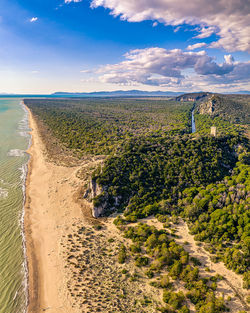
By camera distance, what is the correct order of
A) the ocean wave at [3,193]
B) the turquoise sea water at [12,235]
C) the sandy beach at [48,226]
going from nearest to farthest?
the sandy beach at [48,226]
the turquoise sea water at [12,235]
the ocean wave at [3,193]

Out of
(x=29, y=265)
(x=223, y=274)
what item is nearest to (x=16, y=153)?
(x=29, y=265)

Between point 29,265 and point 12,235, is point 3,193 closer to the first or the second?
point 12,235

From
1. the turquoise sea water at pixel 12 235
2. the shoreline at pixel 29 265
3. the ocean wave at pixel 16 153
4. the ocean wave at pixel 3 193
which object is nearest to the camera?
the shoreline at pixel 29 265

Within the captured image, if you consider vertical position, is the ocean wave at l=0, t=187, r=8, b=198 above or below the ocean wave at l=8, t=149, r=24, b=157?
below

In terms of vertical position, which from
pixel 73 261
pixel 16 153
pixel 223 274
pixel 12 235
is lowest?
pixel 223 274

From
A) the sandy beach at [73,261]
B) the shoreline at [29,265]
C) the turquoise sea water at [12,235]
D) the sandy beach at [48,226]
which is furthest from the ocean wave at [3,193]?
the shoreline at [29,265]

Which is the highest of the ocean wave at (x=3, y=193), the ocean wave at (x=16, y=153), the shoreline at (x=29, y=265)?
the ocean wave at (x=16, y=153)

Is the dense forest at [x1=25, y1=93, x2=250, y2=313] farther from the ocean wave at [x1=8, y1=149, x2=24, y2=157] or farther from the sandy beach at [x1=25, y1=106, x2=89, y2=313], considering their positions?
the ocean wave at [x1=8, y1=149, x2=24, y2=157]

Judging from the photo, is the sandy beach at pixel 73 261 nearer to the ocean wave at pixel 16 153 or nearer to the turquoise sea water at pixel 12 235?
the turquoise sea water at pixel 12 235

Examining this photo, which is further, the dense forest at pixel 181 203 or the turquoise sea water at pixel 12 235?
the dense forest at pixel 181 203

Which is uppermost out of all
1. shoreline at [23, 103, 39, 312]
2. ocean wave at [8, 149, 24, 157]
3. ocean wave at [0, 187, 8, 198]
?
ocean wave at [8, 149, 24, 157]

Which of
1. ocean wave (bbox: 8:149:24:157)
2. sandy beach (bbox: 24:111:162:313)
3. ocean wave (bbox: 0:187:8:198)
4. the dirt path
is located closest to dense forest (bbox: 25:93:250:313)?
the dirt path
